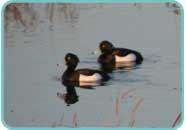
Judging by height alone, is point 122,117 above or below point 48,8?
below

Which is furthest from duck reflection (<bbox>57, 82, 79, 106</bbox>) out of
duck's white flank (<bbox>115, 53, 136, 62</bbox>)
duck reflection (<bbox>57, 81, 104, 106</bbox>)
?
duck's white flank (<bbox>115, 53, 136, 62</bbox>)

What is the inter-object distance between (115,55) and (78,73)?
8.0 inches

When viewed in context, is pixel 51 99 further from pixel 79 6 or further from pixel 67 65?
pixel 79 6


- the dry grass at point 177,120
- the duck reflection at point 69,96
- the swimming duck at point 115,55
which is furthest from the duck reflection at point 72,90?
the dry grass at point 177,120

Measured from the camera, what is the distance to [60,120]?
12.8 ft

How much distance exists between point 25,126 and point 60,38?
391mm

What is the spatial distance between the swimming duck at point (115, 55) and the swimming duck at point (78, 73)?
0.09m

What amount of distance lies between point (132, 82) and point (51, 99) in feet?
1.11

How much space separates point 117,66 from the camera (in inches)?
160

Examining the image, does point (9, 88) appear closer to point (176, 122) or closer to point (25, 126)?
point (25, 126)

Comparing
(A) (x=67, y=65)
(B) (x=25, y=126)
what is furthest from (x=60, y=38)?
(B) (x=25, y=126)

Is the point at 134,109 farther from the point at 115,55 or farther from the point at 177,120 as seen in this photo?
the point at 115,55

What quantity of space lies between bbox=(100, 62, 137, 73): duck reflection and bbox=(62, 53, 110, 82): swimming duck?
1.5 inches

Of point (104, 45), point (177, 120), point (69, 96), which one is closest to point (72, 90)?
point (69, 96)
